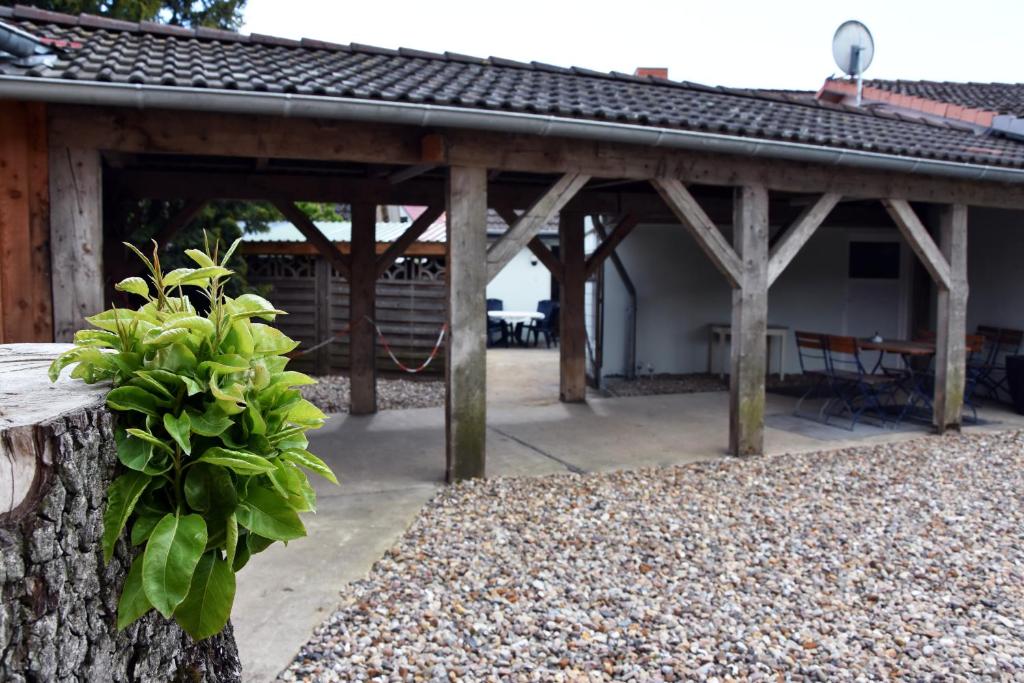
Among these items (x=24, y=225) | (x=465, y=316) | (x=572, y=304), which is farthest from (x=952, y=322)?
(x=24, y=225)

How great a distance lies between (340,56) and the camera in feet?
21.3

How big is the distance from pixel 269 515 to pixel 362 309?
22.6ft

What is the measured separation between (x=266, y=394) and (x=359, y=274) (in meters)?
6.88

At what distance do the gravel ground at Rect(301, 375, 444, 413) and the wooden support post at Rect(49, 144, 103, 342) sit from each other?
13.2 ft

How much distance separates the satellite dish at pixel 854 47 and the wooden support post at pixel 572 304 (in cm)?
478

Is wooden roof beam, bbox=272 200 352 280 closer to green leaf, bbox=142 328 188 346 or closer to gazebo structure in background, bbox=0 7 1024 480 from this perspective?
gazebo structure in background, bbox=0 7 1024 480

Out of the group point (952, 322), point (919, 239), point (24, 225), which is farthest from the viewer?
point (952, 322)

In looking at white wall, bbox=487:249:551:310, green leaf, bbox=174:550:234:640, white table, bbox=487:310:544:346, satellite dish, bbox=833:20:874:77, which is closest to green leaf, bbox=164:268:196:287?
green leaf, bbox=174:550:234:640

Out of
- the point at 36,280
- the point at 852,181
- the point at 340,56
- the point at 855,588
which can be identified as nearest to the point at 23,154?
the point at 36,280

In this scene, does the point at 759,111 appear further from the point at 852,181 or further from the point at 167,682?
the point at 167,682

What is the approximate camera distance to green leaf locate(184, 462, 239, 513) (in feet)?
5.41

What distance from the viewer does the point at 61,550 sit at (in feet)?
4.89

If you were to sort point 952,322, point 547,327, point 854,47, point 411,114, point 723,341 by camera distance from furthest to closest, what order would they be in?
point 547,327
point 723,341
point 854,47
point 952,322
point 411,114

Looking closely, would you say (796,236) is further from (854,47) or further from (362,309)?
(854,47)
